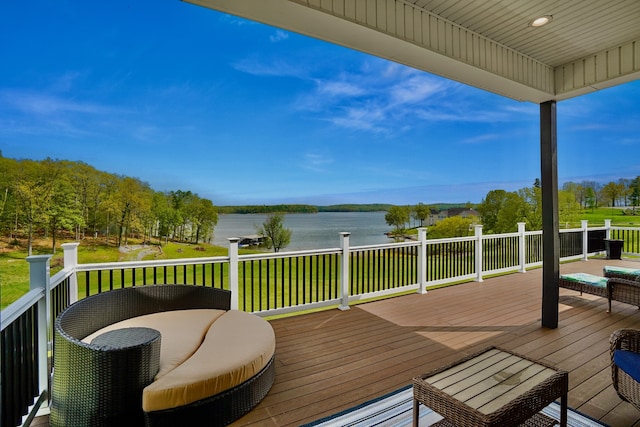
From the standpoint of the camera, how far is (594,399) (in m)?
2.26

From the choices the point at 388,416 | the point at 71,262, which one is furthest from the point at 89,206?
the point at 388,416

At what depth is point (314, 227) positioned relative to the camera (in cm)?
1534

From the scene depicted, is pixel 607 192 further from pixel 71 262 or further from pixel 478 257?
pixel 71 262

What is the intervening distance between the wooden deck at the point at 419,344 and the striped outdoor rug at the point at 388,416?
0.27 feet

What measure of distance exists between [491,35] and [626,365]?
292 cm

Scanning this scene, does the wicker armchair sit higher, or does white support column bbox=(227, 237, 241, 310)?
white support column bbox=(227, 237, 241, 310)

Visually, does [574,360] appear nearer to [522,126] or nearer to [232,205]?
[232,205]

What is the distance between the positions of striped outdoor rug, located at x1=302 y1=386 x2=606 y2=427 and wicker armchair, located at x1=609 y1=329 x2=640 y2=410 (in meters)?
0.28

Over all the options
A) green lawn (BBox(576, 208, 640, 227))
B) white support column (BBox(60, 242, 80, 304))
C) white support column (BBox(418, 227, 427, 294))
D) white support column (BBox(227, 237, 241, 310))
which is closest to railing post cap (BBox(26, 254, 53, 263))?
white support column (BBox(60, 242, 80, 304))

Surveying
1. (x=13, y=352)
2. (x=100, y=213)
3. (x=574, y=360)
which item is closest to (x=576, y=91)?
(x=574, y=360)

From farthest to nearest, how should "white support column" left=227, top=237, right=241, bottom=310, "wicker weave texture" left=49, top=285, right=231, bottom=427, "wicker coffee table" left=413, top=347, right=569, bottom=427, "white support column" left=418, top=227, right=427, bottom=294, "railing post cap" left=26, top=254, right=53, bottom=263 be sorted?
"white support column" left=418, top=227, right=427, bottom=294, "white support column" left=227, top=237, right=241, bottom=310, "railing post cap" left=26, top=254, right=53, bottom=263, "wicker weave texture" left=49, top=285, right=231, bottom=427, "wicker coffee table" left=413, top=347, right=569, bottom=427

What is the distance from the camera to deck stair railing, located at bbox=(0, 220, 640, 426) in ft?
6.33

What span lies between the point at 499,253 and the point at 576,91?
4222 millimetres

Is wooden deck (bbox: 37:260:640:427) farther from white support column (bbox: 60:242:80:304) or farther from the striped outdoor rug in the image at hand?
white support column (bbox: 60:242:80:304)
